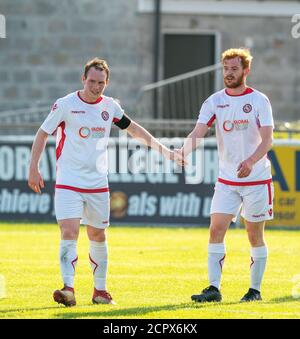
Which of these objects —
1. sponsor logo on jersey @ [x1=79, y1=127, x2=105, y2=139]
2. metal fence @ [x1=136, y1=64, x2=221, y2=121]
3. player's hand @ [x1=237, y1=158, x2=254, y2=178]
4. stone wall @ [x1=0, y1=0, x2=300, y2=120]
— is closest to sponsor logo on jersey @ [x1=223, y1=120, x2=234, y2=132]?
Answer: player's hand @ [x1=237, y1=158, x2=254, y2=178]

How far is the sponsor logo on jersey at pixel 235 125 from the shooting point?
1134 centimetres

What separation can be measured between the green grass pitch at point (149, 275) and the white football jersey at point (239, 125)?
1173 mm

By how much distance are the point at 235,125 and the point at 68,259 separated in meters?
1.96

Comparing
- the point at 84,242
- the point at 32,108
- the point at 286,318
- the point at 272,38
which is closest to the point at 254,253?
the point at 286,318

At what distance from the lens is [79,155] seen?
1110cm

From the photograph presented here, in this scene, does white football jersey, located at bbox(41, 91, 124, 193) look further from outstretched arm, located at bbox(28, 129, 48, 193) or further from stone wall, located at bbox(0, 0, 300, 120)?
stone wall, located at bbox(0, 0, 300, 120)

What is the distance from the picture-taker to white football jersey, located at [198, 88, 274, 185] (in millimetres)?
11328

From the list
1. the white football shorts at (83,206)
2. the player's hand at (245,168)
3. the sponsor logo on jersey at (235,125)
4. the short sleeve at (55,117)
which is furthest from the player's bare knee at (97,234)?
the sponsor logo on jersey at (235,125)

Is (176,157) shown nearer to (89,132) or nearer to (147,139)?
(147,139)

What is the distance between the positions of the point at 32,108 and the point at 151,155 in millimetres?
5938

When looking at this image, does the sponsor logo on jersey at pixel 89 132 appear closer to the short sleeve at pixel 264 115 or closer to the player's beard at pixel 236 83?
the player's beard at pixel 236 83

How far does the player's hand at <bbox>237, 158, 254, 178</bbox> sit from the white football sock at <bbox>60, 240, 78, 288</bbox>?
5.17 ft

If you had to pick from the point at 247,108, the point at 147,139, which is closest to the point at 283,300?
the point at 247,108
